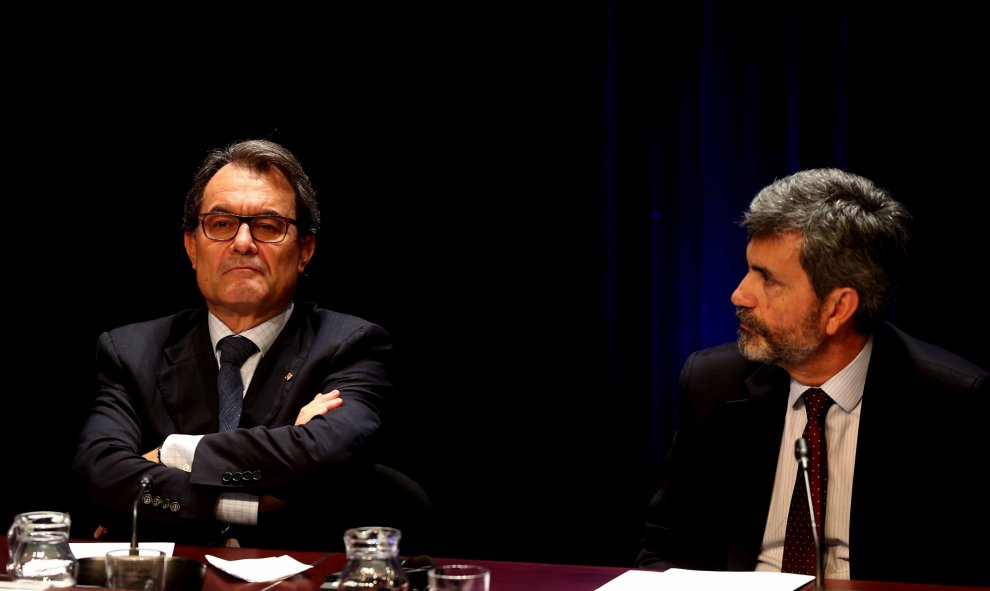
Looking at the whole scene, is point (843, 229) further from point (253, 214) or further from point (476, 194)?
point (253, 214)

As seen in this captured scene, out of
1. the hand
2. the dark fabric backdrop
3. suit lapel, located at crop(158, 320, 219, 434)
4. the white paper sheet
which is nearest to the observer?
A: the white paper sheet

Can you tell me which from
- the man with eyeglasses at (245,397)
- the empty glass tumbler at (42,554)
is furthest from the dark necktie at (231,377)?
the empty glass tumbler at (42,554)

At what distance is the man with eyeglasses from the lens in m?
2.54

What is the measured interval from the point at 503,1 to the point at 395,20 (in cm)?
37

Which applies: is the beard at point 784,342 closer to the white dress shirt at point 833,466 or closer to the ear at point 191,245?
the white dress shirt at point 833,466

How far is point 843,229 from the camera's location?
8.04 feet

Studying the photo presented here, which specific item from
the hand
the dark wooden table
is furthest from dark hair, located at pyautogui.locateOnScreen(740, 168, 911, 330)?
the hand

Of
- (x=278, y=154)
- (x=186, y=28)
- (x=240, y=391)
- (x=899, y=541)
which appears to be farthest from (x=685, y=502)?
(x=186, y=28)

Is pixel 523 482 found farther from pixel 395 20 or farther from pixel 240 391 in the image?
pixel 395 20

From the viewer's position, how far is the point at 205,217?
9.61ft

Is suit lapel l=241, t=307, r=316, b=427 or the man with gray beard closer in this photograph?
the man with gray beard

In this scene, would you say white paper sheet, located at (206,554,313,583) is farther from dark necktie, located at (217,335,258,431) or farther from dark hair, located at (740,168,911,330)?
dark hair, located at (740,168,911,330)

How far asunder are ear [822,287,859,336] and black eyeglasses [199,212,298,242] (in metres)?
1.44

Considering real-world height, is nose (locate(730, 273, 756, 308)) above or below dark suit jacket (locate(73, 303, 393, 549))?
above
